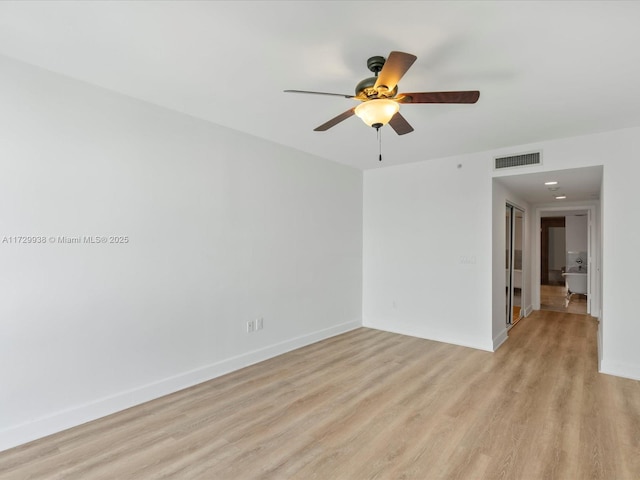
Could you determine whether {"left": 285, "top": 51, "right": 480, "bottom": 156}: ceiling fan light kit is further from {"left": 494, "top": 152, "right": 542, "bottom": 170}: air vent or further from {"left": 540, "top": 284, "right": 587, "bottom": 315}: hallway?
{"left": 540, "top": 284, "right": 587, "bottom": 315}: hallway

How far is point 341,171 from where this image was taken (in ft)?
16.9

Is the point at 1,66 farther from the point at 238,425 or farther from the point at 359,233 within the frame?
the point at 359,233

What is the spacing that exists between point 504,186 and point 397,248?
1762 millimetres

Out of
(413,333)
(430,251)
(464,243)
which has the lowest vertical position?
(413,333)

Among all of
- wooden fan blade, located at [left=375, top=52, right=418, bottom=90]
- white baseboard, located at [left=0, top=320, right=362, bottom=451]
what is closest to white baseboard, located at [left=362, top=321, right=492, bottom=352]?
white baseboard, located at [left=0, top=320, right=362, bottom=451]

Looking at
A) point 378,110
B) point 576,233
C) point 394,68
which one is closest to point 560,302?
point 576,233

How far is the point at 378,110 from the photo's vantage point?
2154 millimetres

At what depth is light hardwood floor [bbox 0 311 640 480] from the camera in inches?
81.9

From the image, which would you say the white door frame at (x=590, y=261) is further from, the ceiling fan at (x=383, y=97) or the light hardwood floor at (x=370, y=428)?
the ceiling fan at (x=383, y=97)

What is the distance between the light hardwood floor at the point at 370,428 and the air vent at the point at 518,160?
2373mm

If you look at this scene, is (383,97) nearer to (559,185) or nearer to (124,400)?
(124,400)

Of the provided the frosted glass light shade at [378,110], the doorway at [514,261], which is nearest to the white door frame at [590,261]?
the doorway at [514,261]

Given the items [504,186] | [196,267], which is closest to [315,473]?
[196,267]

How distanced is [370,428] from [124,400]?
203 cm
